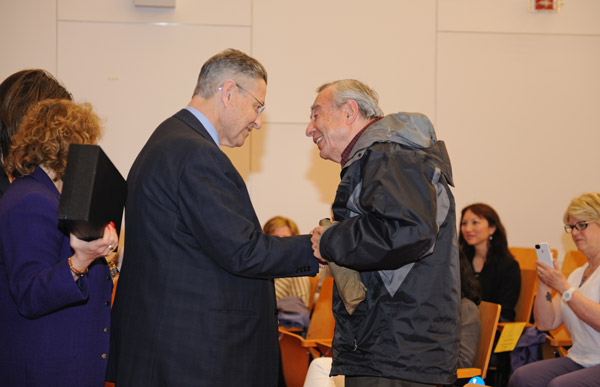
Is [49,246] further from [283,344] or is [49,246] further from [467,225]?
[467,225]

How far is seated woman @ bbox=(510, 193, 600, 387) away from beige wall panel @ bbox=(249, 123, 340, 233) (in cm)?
234

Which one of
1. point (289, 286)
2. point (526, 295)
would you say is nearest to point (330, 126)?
point (289, 286)

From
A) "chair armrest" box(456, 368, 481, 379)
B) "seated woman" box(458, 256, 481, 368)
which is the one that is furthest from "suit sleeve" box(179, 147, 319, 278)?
"seated woman" box(458, 256, 481, 368)

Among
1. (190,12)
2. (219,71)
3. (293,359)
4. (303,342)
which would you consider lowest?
(293,359)

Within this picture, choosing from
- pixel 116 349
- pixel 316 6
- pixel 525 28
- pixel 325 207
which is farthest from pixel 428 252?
pixel 525 28

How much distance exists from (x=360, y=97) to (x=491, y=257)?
9.42 feet

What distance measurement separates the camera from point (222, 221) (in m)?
1.97

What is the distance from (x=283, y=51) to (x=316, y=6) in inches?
21.0

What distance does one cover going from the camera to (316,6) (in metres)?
5.73

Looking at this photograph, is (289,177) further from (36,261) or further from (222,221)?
(36,261)

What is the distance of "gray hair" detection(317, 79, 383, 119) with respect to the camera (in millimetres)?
2418

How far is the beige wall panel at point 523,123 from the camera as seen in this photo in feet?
19.4

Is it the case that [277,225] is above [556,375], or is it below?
above

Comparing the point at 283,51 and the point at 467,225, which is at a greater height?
the point at 283,51
